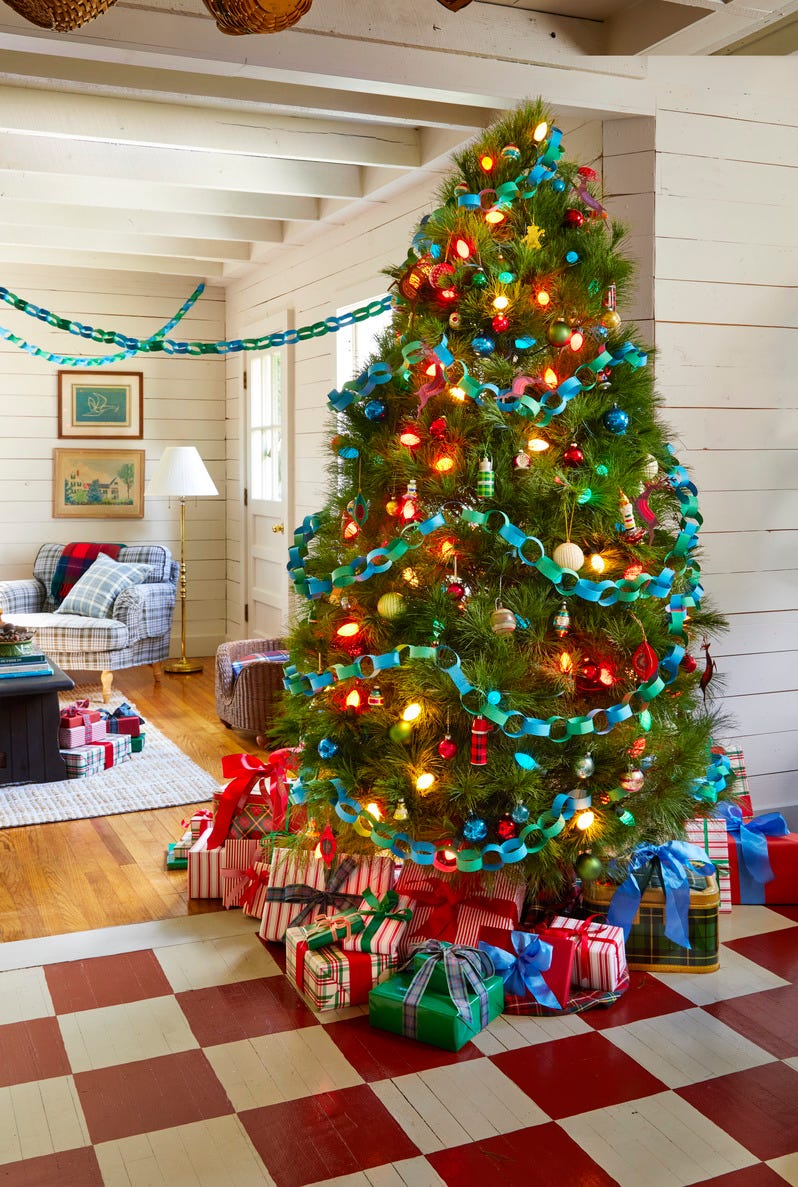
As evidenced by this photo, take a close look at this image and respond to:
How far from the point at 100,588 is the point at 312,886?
3368mm

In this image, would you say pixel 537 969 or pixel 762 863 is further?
pixel 762 863

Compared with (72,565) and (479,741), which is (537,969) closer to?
(479,741)

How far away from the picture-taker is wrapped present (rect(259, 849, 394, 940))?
2572 millimetres

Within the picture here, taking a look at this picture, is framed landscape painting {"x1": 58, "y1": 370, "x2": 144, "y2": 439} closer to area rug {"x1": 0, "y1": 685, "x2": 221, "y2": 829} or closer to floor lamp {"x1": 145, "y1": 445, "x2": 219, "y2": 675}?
floor lamp {"x1": 145, "y1": 445, "x2": 219, "y2": 675}

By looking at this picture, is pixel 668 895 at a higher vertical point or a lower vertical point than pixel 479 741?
lower

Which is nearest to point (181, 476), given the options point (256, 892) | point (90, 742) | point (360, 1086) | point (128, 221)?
point (128, 221)

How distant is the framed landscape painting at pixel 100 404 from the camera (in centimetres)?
640

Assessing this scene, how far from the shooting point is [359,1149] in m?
1.83

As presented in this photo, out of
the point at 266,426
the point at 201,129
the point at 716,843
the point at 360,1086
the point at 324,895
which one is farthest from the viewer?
the point at 266,426

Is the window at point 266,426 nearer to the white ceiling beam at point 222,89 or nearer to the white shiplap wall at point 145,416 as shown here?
the white shiplap wall at point 145,416

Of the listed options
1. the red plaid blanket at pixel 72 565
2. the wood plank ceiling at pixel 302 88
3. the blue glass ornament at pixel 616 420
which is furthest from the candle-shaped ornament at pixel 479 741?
the red plaid blanket at pixel 72 565

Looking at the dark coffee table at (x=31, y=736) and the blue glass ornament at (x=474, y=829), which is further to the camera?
the dark coffee table at (x=31, y=736)

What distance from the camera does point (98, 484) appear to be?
6512 millimetres

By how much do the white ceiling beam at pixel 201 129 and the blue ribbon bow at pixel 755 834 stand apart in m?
2.49
